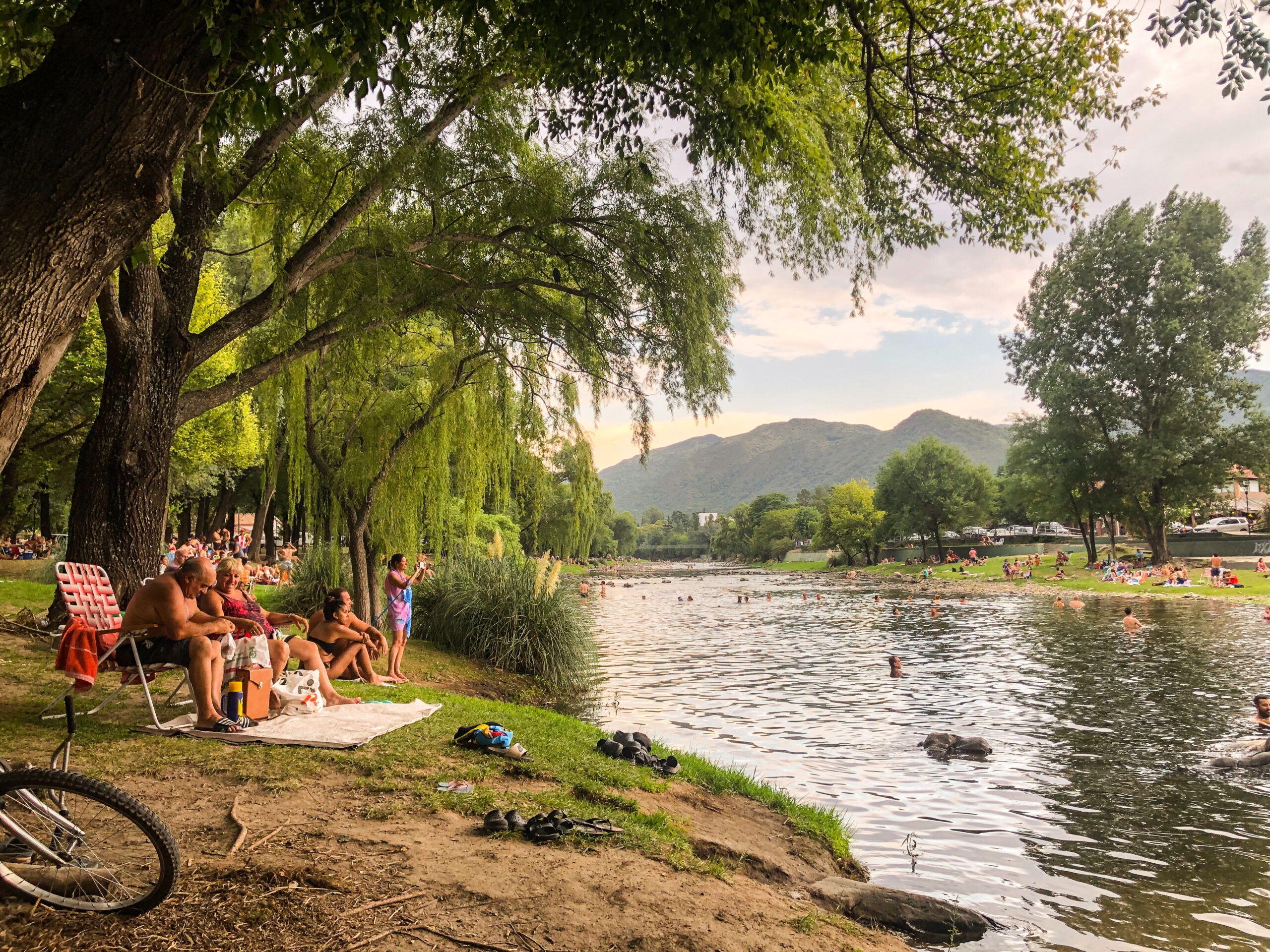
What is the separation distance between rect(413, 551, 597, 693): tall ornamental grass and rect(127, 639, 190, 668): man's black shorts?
780 centimetres

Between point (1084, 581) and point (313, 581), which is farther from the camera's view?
point (1084, 581)

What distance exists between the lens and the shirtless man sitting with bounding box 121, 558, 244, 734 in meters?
5.65

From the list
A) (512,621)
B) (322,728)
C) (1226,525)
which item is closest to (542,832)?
(322,728)

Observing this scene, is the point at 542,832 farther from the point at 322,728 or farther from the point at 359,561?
the point at 359,561

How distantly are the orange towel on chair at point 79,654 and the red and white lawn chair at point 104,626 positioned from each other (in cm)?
6

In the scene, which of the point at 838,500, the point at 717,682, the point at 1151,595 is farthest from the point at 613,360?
the point at 838,500

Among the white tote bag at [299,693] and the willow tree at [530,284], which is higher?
the willow tree at [530,284]

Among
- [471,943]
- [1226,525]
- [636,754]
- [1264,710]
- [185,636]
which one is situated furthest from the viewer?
[1226,525]

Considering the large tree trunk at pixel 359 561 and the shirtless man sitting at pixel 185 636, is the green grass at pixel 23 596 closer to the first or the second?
the large tree trunk at pixel 359 561

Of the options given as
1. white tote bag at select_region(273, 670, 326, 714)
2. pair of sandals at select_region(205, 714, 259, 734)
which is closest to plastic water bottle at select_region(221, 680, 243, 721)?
pair of sandals at select_region(205, 714, 259, 734)

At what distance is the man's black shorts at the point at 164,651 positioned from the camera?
224 inches

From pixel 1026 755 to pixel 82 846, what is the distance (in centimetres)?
987

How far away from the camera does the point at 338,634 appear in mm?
8977

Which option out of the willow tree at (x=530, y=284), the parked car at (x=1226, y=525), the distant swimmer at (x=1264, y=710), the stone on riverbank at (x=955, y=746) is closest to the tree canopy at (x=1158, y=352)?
the parked car at (x=1226, y=525)
